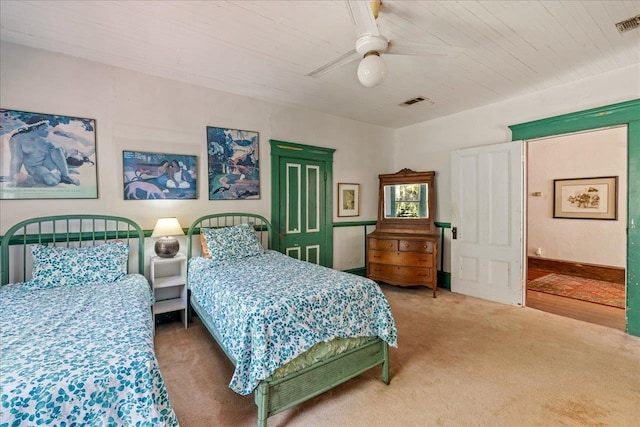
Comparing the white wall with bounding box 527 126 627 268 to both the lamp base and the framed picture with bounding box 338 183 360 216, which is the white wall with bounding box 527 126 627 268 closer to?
the framed picture with bounding box 338 183 360 216

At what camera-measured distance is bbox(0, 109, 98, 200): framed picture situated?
105 inches

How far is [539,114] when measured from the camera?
380cm

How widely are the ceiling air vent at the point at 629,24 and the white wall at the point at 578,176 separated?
2590 millimetres

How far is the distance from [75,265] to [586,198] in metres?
7.47

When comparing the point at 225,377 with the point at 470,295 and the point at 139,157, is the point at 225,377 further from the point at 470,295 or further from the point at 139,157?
the point at 470,295

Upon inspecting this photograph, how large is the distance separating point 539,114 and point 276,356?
425 centimetres

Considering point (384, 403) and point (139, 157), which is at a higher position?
point (139, 157)

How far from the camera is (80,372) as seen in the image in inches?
47.0

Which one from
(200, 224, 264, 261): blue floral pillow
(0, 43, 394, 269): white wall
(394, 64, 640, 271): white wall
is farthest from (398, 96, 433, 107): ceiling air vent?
(200, 224, 264, 261): blue floral pillow

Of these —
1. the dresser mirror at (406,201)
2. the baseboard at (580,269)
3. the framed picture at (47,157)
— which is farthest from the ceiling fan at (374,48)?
the baseboard at (580,269)

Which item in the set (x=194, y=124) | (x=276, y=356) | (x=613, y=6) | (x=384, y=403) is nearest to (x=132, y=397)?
(x=276, y=356)

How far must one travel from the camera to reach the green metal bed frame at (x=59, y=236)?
267 cm

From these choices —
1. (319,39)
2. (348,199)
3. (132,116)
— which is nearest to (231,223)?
(132,116)

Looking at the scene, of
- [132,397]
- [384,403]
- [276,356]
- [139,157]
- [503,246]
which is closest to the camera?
[132,397]
